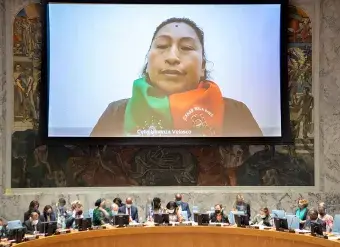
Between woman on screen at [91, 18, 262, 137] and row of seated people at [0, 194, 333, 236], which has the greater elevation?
woman on screen at [91, 18, 262, 137]

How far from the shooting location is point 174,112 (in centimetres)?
1293

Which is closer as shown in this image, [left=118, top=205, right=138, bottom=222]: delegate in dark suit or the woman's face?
[left=118, top=205, right=138, bottom=222]: delegate in dark suit

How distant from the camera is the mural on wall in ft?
42.1

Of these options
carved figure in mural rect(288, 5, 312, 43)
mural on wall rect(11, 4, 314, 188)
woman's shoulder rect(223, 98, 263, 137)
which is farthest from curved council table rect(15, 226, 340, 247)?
carved figure in mural rect(288, 5, 312, 43)

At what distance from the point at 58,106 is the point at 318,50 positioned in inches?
218

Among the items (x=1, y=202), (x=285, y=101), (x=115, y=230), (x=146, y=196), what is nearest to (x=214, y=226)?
(x=115, y=230)

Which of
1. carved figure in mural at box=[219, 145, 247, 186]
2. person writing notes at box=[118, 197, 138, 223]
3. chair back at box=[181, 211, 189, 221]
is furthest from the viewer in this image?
carved figure in mural at box=[219, 145, 247, 186]

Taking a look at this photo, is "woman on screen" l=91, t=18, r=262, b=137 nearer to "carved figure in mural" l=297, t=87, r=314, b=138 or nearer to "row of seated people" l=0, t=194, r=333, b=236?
"carved figure in mural" l=297, t=87, r=314, b=138

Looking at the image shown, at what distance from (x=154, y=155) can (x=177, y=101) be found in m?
1.23

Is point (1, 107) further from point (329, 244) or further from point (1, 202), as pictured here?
point (329, 244)

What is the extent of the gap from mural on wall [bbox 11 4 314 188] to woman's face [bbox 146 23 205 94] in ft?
4.52

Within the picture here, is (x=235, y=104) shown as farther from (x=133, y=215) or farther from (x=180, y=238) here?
(x=180, y=238)

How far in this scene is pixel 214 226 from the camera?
9.59m

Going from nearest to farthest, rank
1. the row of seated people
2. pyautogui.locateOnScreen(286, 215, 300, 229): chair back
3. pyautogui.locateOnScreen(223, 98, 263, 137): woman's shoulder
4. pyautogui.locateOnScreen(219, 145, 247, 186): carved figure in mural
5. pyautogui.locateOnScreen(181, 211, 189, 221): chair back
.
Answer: the row of seated people < pyautogui.locateOnScreen(286, 215, 300, 229): chair back < pyautogui.locateOnScreen(181, 211, 189, 221): chair back < pyautogui.locateOnScreen(223, 98, 263, 137): woman's shoulder < pyautogui.locateOnScreen(219, 145, 247, 186): carved figure in mural
